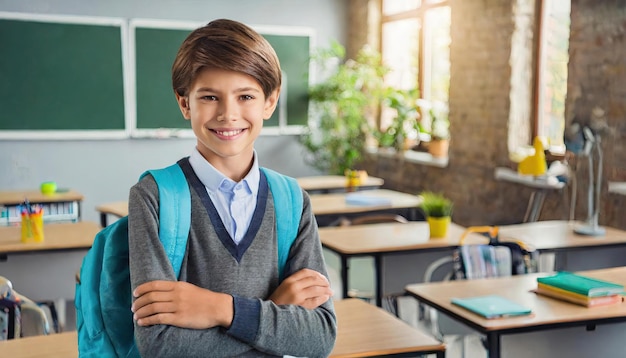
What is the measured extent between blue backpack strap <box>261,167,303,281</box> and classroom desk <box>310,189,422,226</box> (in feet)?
10.5

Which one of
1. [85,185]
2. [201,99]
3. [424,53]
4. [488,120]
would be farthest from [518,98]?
Result: [201,99]

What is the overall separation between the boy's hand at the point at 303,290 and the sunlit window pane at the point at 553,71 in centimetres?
425

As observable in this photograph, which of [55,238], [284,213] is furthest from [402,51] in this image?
[284,213]

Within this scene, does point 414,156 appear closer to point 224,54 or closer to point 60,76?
point 60,76

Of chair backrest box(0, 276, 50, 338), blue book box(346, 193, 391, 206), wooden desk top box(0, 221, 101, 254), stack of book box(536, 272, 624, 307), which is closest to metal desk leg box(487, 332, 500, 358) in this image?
stack of book box(536, 272, 624, 307)

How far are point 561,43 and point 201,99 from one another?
4.60 metres

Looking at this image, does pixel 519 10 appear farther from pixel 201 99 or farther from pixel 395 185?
pixel 201 99

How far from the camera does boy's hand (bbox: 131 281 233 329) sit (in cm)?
139

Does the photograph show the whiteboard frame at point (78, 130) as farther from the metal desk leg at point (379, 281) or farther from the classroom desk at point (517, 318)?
the classroom desk at point (517, 318)

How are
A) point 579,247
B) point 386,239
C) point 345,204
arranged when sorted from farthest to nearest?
point 345,204 → point 386,239 → point 579,247

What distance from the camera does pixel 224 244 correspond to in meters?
1.46

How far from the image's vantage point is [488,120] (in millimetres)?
6016

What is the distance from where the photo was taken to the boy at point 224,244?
1.41 m

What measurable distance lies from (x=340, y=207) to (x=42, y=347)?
3.04 m
